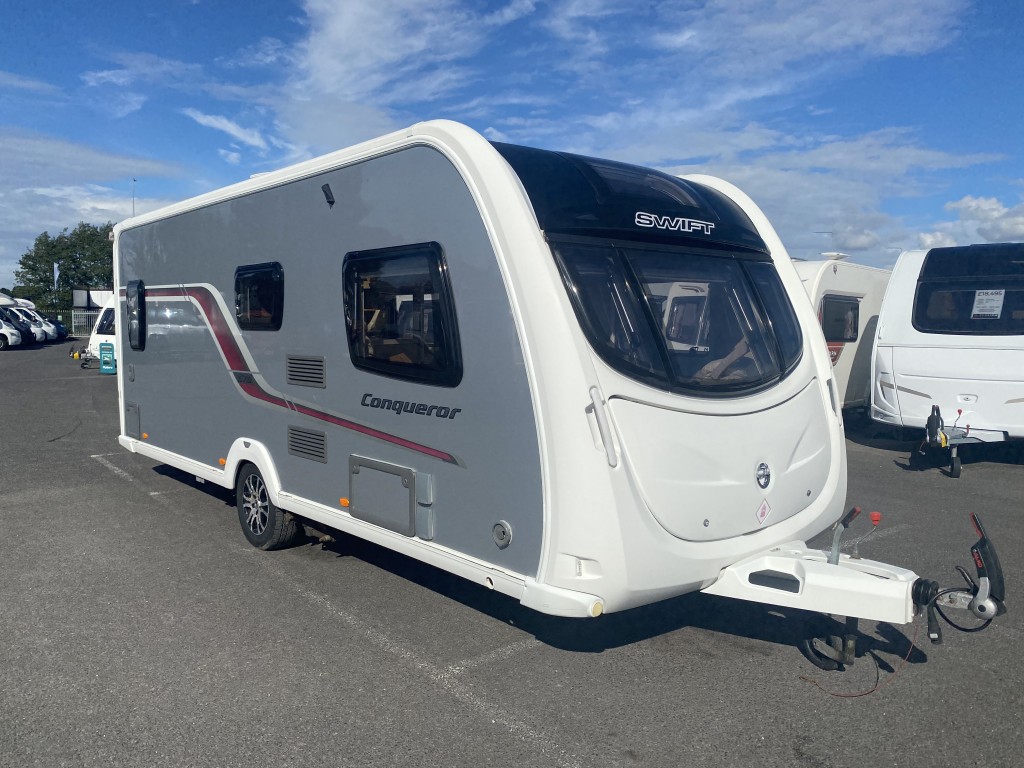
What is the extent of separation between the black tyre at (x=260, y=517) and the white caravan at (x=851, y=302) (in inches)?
327

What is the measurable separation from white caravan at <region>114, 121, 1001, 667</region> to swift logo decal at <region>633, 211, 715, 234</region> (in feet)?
0.04

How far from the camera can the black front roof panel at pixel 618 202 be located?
4.23 m

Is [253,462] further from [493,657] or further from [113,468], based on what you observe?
[113,468]

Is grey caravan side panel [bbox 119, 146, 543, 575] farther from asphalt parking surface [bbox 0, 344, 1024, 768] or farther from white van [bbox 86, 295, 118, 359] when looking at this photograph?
white van [bbox 86, 295, 118, 359]

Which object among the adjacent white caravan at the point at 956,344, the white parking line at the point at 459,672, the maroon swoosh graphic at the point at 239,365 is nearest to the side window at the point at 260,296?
the maroon swoosh graphic at the point at 239,365

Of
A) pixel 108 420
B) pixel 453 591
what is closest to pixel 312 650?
pixel 453 591

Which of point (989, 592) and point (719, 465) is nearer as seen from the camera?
point (989, 592)

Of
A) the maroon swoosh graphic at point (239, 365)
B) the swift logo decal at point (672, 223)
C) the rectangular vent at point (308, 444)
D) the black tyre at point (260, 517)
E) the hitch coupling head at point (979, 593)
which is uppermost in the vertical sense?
the swift logo decal at point (672, 223)

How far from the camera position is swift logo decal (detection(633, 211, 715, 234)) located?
4.47 metres

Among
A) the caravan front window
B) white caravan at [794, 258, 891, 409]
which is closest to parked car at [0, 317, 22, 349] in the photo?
white caravan at [794, 258, 891, 409]

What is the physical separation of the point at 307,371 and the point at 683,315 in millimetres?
2511

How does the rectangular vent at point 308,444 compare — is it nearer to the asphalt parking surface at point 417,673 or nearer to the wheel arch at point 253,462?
the wheel arch at point 253,462

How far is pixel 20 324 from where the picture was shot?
3456 centimetres

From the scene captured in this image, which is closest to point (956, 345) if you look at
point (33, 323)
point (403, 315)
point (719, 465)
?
point (719, 465)
